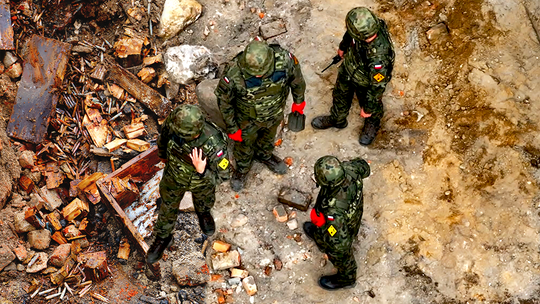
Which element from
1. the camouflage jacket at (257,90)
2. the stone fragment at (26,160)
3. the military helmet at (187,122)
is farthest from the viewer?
the stone fragment at (26,160)

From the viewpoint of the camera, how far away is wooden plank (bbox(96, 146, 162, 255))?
6500mm

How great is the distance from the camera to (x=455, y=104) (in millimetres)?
7230

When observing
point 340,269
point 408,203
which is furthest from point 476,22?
point 340,269

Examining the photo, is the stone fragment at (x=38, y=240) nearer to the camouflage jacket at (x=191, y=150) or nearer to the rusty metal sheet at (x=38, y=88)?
the rusty metal sheet at (x=38, y=88)

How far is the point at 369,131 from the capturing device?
7.21 metres

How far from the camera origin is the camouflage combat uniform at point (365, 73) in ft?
19.9

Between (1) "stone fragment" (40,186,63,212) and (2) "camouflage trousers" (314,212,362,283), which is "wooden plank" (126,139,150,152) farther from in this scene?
(2) "camouflage trousers" (314,212,362,283)

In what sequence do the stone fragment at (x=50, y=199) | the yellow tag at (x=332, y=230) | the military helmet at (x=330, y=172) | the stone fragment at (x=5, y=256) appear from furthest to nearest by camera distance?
the stone fragment at (x=50, y=199), the stone fragment at (x=5, y=256), the yellow tag at (x=332, y=230), the military helmet at (x=330, y=172)

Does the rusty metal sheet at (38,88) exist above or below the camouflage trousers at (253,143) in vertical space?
above

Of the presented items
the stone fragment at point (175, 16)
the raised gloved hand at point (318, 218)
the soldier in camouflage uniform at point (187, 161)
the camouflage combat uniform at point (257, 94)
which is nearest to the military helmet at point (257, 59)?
the camouflage combat uniform at point (257, 94)

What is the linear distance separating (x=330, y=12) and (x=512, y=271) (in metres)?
4.49

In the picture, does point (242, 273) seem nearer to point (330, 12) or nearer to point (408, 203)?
point (408, 203)

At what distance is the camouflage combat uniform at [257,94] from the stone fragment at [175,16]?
2.39m

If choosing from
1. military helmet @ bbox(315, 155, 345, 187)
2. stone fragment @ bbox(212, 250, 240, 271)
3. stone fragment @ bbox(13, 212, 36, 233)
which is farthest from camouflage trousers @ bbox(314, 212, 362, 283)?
stone fragment @ bbox(13, 212, 36, 233)
